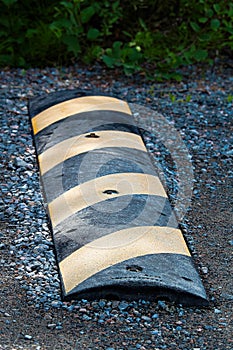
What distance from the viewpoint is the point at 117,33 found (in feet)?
19.6

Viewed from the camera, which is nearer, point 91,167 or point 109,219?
point 109,219

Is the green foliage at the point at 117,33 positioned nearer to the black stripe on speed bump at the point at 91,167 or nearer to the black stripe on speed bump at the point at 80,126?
the black stripe on speed bump at the point at 80,126

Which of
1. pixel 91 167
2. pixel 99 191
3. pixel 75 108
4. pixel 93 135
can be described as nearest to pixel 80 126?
pixel 93 135

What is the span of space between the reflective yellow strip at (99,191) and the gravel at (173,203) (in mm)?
91

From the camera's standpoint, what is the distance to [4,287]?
2994 mm

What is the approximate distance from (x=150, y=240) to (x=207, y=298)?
40 cm

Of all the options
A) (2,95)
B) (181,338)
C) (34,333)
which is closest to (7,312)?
(34,333)

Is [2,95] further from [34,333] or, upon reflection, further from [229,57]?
[34,333]

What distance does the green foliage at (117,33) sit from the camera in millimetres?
5539

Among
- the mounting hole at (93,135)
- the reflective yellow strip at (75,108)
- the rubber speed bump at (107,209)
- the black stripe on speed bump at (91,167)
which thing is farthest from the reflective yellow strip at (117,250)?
the reflective yellow strip at (75,108)

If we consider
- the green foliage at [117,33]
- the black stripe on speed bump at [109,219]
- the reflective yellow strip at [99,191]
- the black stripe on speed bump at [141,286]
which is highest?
the black stripe on speed bump at [141,286]

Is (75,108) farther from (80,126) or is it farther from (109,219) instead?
(109,219)

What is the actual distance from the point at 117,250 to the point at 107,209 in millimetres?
368

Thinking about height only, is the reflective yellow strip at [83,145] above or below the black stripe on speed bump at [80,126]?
above
